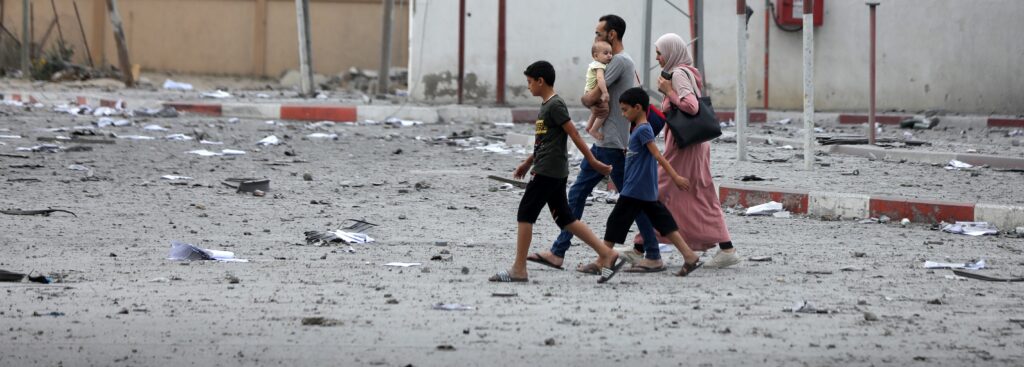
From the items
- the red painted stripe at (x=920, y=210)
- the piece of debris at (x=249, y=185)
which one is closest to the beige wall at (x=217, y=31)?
the piece of debris at (x=249, y=185)

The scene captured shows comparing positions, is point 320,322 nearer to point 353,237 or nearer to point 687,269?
point 687,269

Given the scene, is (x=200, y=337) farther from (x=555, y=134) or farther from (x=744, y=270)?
(x=744, y=270)

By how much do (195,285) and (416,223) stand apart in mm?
2541

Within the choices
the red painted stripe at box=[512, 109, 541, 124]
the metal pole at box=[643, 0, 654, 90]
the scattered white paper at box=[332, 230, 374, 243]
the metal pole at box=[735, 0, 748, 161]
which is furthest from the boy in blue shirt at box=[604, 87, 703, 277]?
the red painted stripe at box=[512, 109, 541, 124]

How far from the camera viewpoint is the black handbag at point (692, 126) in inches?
248

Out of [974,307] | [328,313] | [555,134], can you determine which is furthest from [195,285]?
[974,307]

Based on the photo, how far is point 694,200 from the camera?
6.44 meters

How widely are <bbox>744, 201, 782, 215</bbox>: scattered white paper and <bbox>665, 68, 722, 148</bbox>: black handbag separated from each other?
2.51 meters

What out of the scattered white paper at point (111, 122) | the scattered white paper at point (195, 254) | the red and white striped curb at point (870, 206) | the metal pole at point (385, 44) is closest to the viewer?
the scattered white paper at point (195, 254)

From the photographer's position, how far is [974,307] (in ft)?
17.4

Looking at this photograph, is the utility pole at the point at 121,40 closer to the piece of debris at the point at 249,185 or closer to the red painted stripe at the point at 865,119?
the red painted stripe at the point at 865,119

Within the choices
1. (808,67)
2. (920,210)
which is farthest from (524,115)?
(920,210)

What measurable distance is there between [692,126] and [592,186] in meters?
0.55

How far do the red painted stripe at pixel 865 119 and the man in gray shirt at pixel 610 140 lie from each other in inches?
459
